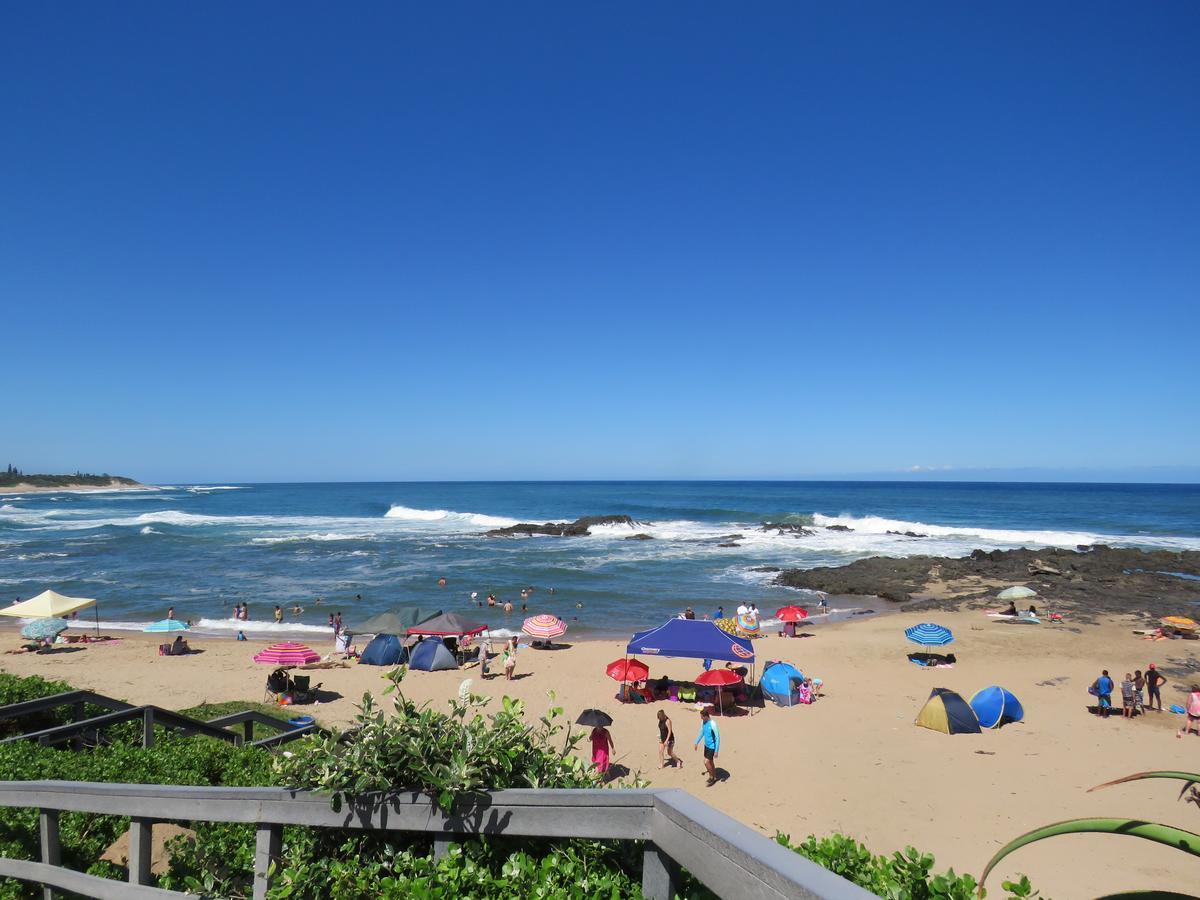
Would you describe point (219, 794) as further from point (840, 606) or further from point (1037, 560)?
point (1037, 560)

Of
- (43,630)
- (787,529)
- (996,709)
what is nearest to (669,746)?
(996,709)

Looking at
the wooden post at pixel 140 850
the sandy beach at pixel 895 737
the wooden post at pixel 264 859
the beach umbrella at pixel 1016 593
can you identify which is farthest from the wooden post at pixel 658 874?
the beach umbrella at pixel 1016 593

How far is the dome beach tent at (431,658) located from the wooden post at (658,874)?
19.2 metres

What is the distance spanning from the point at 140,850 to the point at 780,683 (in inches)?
610

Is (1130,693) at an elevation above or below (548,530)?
above

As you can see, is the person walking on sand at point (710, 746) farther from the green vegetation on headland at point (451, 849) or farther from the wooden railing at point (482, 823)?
the wooden railing at point (482, 823)

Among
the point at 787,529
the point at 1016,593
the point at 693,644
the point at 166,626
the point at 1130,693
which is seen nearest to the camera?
the point at 1130,693

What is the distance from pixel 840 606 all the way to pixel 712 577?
8.11 meters

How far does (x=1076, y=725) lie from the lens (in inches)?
583

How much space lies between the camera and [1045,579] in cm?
3606

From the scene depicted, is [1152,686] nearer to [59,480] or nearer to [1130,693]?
[1130,693]

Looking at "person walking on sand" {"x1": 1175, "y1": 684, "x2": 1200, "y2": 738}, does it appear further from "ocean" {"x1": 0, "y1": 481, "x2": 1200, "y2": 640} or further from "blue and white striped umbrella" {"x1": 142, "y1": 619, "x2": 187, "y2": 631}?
"blue and white striped umbrella" {"x1": 142, "y1": 619, "x2": 187, "y2": 631}

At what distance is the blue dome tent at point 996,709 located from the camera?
14469mm

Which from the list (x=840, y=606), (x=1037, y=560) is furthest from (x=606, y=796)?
(x=1037, y=560)
